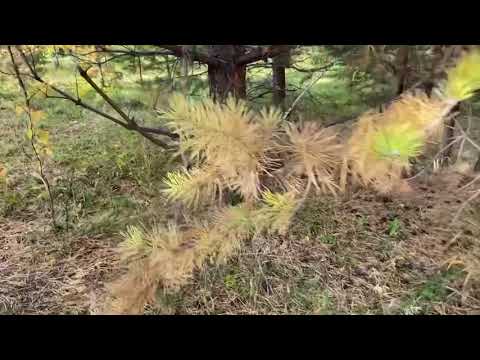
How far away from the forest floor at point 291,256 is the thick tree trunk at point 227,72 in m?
0.44

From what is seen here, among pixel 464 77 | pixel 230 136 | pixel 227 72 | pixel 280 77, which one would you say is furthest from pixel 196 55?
pixel 464 77

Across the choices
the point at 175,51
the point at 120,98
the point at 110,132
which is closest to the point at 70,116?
the point at 110,132

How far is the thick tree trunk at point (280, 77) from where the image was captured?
117cm

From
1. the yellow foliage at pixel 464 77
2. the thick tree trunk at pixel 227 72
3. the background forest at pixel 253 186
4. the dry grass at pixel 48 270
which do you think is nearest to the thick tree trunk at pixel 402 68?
the background forest at pixel 253 186

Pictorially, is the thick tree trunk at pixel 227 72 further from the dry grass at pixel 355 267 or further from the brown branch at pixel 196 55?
the dry grass at pixel 355 267

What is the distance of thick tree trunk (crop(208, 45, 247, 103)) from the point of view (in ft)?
3.77

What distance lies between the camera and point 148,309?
1128mm

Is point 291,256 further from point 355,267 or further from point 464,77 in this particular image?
point 464,77

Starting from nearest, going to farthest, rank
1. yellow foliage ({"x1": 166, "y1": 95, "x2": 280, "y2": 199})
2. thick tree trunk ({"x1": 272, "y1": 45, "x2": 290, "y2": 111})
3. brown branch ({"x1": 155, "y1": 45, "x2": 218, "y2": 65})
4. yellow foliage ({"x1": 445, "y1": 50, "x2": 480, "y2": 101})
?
yellow foliage ({"x1": 445, "y1": 50, "x2": 480, "y2": 101}) → yellow foliage ({"x1": 166, "y1": 95, "x2": 280, "y2": 199}) → brown branch ({"x1": 155, "y1": 45, "x2": 218, "y2": 65}) → thick tree trunk ({"x1": 272, "y1": 45, "x2": 290, "y2": 111})

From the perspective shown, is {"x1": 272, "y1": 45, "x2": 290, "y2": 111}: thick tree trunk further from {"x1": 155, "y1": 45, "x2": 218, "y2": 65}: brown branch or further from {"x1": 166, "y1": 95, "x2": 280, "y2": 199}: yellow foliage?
{"x1": 166, "y1": 95, "x2": 280, "y2": 199}: yellow foliage

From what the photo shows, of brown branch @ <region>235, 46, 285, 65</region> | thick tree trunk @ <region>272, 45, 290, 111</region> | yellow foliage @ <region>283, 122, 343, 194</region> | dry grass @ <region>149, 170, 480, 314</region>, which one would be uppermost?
brown branch @ <region>235, 46, 285, 65</region>

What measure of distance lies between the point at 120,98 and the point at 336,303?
112 cm

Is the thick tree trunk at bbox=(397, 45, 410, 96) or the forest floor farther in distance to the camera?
the forest floor

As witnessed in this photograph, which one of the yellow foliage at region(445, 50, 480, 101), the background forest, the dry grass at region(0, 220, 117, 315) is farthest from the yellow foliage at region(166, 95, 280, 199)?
the dry grass at region(0, 220, 117, 315)
